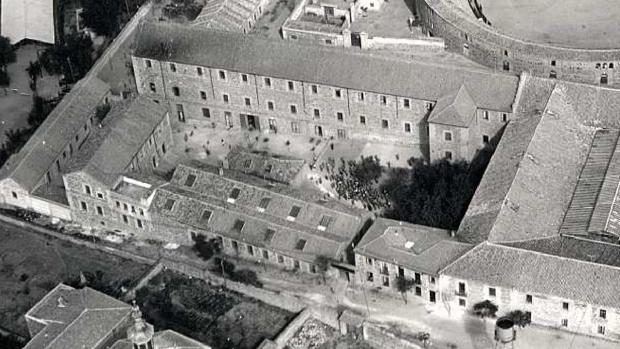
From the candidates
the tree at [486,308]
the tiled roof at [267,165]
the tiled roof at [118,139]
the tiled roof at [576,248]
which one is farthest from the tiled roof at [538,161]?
the tiled roof at [118,139]

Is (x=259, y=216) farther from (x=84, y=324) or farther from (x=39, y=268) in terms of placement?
(x=39, y=268)

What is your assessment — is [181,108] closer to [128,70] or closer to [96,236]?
[128,70]

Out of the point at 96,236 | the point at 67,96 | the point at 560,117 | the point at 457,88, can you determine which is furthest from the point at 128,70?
the point at 560,117

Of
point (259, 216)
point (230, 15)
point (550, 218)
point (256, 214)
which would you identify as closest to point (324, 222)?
point (259, 216)

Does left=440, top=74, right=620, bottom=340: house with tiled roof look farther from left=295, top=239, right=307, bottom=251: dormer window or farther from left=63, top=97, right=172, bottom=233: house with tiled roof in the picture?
left=63, top=97, right=172, bottom=233: house with tiled roof

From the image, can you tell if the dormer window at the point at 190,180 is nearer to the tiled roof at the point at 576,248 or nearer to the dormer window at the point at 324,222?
the dormer window at the point at 324,222

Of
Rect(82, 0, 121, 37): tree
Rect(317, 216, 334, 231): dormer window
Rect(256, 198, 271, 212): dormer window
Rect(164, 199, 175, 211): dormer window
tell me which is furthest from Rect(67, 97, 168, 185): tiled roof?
Rect(82, 0, 121, 37): tree
